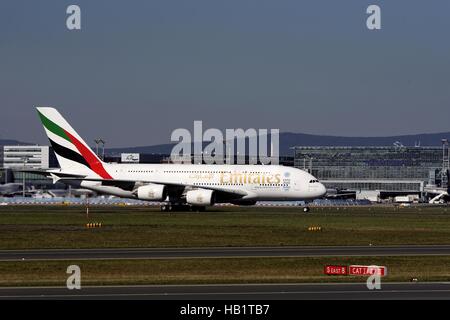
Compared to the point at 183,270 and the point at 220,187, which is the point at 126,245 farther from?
the point at 220,187

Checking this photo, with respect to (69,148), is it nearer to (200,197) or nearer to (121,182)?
(121,182)

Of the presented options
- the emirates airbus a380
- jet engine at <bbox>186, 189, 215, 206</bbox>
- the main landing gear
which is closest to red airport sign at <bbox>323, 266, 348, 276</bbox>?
jet engine at <bbox>186, 189, 215, 206</bbox>

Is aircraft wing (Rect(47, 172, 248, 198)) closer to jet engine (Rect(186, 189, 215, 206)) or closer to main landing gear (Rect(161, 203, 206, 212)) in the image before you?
jet engine (Rect(186, 189, 215, 206))

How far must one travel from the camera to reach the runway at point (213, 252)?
151 feet

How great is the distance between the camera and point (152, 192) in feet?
325

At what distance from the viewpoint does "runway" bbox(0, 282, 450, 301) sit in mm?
30719

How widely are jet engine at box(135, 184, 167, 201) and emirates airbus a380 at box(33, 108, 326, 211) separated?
1489 mm

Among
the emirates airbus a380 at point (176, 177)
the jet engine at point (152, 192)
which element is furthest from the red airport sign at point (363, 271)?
the emirates airbus a380 at point (176, 177)

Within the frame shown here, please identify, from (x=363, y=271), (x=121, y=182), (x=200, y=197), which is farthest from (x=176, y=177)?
(x=363, y=271)

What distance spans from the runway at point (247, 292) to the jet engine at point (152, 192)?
214ft

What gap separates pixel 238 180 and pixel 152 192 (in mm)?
9734

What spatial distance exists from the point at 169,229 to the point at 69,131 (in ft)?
127
